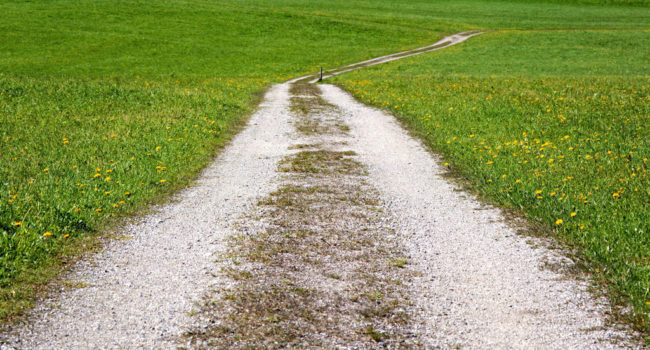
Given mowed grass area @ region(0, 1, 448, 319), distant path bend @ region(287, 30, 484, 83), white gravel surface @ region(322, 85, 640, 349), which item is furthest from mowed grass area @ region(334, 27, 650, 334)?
mowed grass area @ region(0, 1, 448, 319)

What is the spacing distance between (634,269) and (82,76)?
125 feet

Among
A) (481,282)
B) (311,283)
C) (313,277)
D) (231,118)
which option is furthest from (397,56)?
(311,283)

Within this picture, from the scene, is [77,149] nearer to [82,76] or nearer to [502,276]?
[502,276]

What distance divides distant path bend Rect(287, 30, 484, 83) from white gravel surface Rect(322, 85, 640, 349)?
2593 centimetres

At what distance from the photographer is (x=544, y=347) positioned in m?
4.85

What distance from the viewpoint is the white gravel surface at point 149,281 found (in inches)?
193

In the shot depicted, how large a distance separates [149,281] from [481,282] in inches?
152

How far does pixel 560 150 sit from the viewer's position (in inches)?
489

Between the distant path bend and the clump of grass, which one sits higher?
the distant path bend

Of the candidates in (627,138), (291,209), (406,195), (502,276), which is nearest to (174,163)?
(291,209)

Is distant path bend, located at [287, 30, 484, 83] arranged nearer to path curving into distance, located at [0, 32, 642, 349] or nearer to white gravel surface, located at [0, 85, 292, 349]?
white gravel surface, located at [0, 85, 292, 349]

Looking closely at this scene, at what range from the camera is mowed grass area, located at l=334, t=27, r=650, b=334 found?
22.6ft

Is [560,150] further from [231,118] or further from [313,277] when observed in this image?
[231,118]

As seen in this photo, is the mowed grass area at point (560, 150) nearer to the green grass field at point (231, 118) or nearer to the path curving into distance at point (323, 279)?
the green grass field at point (231, 118)
